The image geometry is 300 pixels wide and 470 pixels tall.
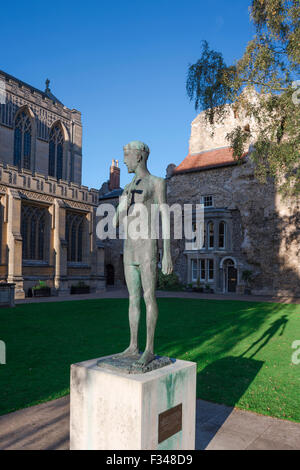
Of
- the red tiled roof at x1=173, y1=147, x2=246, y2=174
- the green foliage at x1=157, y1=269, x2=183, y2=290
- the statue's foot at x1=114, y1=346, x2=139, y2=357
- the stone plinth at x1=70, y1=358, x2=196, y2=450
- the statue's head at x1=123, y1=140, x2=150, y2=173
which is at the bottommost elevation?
the green foliage at x1=157, y1=269, x2=183, y2=290

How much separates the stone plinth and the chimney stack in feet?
139

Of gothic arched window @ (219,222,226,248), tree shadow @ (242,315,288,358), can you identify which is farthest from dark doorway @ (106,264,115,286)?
tree shadow @ (242,315,288,358)

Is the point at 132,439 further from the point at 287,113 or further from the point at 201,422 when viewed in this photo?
the point at 287,113

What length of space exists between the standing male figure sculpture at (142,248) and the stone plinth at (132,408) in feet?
1.34

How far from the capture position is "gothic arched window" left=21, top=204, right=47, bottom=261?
79.2ft

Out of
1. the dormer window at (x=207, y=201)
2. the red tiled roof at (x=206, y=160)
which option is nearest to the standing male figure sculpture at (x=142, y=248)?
the red tiled roof at (x=206, y=160)

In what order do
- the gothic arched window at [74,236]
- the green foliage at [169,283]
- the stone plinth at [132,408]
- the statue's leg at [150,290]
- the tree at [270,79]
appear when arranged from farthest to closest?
the green foliage at [169,283] → the gothic arched window at [74,236] → the tree at [270,79] → the statue's leg at [150,290] → the stone plinth at [132,408]

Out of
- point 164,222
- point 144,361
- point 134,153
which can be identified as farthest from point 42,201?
point 144,361

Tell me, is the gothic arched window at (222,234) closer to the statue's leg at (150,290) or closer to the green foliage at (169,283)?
the green foliage at (169,283)

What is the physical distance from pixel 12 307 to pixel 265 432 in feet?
47.0

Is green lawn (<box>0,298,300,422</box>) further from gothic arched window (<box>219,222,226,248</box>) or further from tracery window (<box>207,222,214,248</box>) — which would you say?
tracery window (<box>207,222,214,248</box>)

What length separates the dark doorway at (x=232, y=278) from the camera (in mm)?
29016

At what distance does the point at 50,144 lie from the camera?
32188 mm

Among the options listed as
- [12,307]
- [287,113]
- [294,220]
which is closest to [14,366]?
[12,307]
